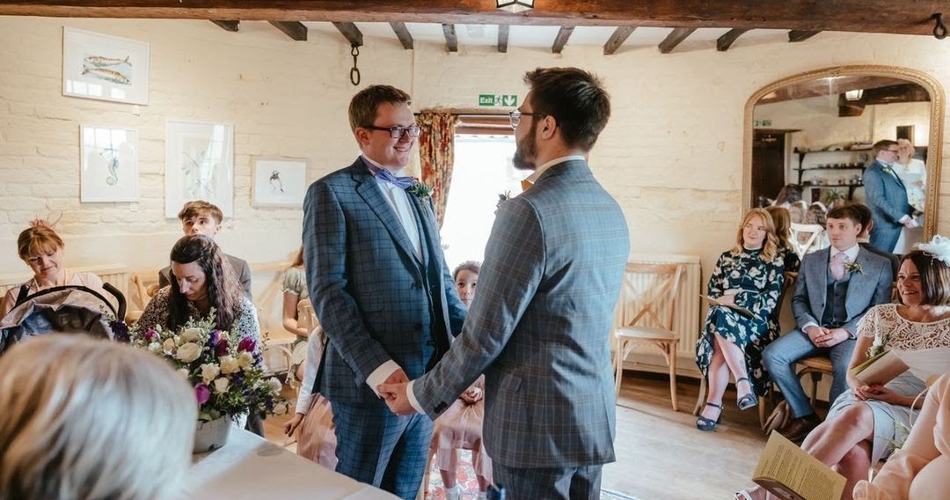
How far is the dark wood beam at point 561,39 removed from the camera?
15.7 feet

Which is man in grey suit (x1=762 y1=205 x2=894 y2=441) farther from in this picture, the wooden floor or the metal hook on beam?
the metal hook on beam

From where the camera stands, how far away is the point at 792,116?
15.9 feet

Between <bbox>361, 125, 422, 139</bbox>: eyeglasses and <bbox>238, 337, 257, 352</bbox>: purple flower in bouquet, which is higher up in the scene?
<bbox>361, 125, 422, 139</bbox>: eyeglasses

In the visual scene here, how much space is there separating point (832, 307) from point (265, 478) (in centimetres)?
396

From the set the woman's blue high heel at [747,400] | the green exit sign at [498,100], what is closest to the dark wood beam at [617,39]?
the green exit sign at [498,100]

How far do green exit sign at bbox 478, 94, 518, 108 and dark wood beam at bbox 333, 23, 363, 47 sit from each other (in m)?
1.09

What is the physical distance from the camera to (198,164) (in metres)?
4.83

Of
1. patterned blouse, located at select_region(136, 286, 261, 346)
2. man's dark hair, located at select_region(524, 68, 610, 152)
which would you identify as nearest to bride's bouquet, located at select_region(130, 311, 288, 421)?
patterned blouse, located at select_region(136, 286, 261, 346)

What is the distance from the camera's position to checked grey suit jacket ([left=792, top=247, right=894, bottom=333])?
13.6ft

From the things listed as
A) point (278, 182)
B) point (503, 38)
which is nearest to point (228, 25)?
point (278, 182)

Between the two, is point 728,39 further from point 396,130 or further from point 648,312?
point 396,130

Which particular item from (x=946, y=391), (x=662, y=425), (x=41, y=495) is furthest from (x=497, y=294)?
(x=662, y=425)

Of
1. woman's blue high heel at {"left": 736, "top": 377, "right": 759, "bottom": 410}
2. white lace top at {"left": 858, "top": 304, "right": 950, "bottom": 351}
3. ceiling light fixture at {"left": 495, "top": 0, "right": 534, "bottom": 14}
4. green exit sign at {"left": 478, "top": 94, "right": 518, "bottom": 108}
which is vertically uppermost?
ceiling light fixture at {"left": 495, "top": 0, "right": 534, "bottom": 14}

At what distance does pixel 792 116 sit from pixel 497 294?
4315mm
